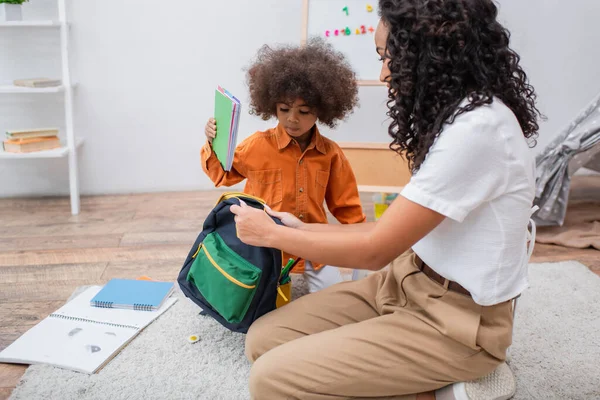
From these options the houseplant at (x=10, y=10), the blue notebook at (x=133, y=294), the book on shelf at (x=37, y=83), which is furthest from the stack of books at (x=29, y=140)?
the blue notebook at (x=133, y=294)

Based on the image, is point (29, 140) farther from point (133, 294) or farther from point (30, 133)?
point (133, 294)

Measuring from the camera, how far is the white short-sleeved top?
1044mm

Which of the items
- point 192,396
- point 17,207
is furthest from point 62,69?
point 192,396

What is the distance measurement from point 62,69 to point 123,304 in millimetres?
1453

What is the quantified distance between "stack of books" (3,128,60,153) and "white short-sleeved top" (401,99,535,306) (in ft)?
6.67

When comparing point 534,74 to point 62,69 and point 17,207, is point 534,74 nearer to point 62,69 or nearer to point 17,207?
point 62,69

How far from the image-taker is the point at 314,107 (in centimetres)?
174

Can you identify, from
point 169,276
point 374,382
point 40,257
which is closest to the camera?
point 374,382

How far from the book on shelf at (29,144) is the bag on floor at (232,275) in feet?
4.73

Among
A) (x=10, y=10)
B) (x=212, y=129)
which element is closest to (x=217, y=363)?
(x=212, y=129)

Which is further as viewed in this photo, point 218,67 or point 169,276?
point 218,67

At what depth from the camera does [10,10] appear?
254 centimetres

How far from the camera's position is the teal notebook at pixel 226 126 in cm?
149

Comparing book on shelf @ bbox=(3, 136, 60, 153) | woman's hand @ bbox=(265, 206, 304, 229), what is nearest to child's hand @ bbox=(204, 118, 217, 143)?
woman's hand @ bbox=(265, 206, 304, 229)
